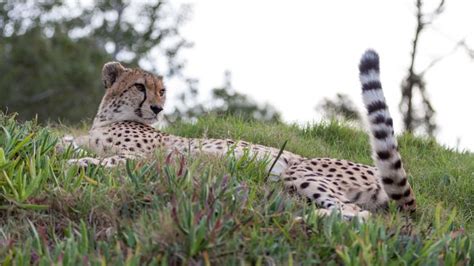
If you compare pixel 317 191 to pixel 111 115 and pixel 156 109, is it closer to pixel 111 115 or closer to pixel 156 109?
pixel 156 109

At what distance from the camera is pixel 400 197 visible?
419 centimetres

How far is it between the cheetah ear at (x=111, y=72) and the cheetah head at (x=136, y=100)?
99 millimetres

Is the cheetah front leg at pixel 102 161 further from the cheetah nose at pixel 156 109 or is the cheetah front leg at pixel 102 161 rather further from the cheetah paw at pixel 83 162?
the cheetah nose at pixel 156 109

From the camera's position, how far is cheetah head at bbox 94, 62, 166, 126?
5.79m

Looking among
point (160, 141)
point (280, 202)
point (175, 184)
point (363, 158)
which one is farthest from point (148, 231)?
point (363, 158)

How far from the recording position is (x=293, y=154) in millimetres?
5195

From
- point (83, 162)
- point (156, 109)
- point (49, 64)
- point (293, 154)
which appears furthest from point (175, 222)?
point (49, 64)

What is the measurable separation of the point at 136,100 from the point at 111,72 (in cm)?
35

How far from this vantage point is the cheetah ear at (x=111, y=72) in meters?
5.96

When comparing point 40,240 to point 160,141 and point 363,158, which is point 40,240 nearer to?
point 160,141

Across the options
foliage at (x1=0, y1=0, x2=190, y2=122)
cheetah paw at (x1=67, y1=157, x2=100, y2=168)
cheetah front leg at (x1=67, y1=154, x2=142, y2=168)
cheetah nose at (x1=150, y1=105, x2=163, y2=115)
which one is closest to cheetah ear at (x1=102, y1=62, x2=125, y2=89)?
cheetah nose at (x1=150, y1=105, x2=163, y2=115)

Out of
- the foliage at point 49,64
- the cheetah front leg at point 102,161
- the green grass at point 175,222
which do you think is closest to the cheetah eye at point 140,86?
the cheetah front leg at point 102,161

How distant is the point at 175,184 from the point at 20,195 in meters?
0.67

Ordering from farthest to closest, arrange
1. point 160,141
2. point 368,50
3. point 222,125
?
point 222,125
point 160,141
point 368,50
